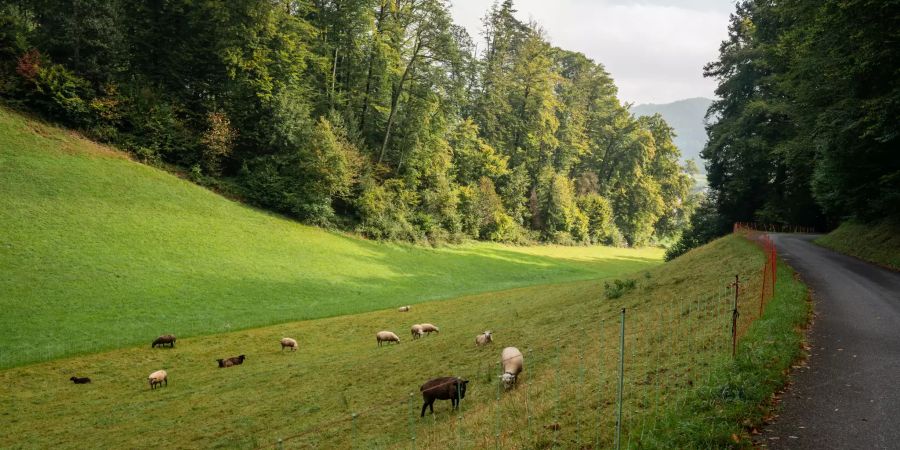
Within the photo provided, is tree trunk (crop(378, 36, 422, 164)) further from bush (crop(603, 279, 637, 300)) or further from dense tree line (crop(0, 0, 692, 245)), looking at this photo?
bush (crop(603, 279, 637, 300))

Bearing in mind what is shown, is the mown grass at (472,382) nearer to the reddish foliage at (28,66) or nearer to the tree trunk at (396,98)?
the reddish foliage at (28,66)

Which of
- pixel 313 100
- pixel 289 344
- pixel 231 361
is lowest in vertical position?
pixel 231 361

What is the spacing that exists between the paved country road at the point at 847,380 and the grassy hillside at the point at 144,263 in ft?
79.5

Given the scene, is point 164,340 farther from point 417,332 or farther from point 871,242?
point 871,242

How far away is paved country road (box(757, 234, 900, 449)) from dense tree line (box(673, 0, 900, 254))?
Answer: 9.41 m

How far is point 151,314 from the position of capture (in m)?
24.6

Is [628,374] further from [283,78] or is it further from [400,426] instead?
[283,78]

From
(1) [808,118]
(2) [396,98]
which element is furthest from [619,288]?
(2) [396,98]

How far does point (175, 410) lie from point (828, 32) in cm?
3031

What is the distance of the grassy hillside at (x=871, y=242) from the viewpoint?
70.1 ft

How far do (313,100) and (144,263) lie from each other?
1045 inches

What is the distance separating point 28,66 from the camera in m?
35.5

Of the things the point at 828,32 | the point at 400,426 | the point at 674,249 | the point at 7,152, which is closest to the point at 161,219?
the point at 7,152

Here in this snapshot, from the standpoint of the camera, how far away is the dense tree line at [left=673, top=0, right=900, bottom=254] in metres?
18.6
